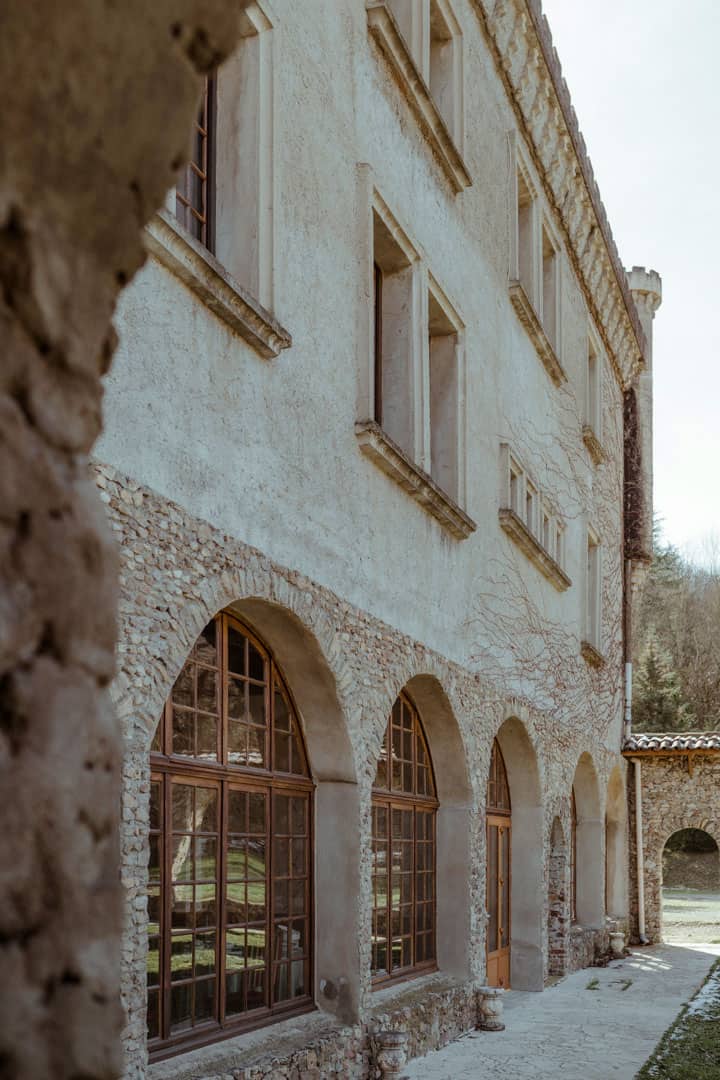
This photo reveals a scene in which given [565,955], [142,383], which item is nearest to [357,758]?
[142,383]

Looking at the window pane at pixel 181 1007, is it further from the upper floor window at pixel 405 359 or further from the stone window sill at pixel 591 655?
the stone window sill at pixel 591 655

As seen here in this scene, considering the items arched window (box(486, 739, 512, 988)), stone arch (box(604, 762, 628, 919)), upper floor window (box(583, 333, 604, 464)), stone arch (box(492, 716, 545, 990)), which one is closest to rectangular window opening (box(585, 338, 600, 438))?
upper floor window (box(583, 333, 604, 464))

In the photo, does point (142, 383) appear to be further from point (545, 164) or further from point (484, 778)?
point (545, 164)

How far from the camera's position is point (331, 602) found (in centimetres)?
806

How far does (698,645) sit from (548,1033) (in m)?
34.6

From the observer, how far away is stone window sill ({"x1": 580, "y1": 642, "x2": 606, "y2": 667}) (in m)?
18.0

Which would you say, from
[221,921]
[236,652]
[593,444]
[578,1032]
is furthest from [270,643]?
[593,444]

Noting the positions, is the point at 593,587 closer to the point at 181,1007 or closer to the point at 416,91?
→ the point at 416,91

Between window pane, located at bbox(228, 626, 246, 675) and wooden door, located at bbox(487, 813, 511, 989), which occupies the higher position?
window pane, located at bbox(228, 626, 246, 675)

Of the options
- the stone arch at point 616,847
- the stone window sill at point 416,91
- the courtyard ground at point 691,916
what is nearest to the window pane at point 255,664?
the stone window sill at point 416,91

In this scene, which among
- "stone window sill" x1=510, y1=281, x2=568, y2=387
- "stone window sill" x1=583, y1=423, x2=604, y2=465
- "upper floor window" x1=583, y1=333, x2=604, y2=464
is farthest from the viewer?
"upper floor window" x1=583, y1=333, x2=604, y2=464

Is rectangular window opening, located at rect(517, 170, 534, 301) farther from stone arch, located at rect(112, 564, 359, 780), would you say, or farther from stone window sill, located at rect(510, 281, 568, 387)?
stone arch, located at rect(112, 564, 359, 780)

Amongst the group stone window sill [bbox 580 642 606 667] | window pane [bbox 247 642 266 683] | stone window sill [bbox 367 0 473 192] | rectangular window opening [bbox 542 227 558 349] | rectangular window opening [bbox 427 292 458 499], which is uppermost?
rectangular window opening [bbox 542 227 558 349]

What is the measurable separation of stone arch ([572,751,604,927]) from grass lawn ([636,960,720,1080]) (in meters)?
4.97
